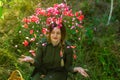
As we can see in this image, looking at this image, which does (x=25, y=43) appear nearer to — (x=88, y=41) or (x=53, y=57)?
(x=88, y=41)

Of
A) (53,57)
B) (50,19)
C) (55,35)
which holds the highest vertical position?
(50,19)

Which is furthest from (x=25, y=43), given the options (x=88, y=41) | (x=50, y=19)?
(x=88, y=41)

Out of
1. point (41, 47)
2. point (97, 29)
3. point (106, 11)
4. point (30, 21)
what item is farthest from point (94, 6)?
point (41, 47)

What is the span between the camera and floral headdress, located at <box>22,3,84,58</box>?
217 inches

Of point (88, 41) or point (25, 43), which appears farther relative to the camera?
point (88, 41)

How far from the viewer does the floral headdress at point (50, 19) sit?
18.1 ft

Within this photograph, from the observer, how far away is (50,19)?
5422 millimetres

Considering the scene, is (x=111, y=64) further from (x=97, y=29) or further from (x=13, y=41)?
(x=13, y=41)

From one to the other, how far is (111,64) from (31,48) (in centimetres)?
134

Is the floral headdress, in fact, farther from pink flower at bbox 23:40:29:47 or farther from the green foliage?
the green foliage

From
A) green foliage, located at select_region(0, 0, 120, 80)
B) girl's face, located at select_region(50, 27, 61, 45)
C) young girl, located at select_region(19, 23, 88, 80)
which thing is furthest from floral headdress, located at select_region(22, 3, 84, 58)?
girl's face, located at select_region(50, 27, 61, 45)

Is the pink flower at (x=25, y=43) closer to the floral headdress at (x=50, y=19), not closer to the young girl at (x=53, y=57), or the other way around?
the floral headdress at (x=50, y=19)

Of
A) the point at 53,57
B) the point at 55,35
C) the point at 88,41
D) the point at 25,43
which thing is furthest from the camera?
the point at 88,41

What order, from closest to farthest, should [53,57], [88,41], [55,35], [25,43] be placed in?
1. [55,35]
2. [53,57]
3. [25,43]
4. [88,41]
